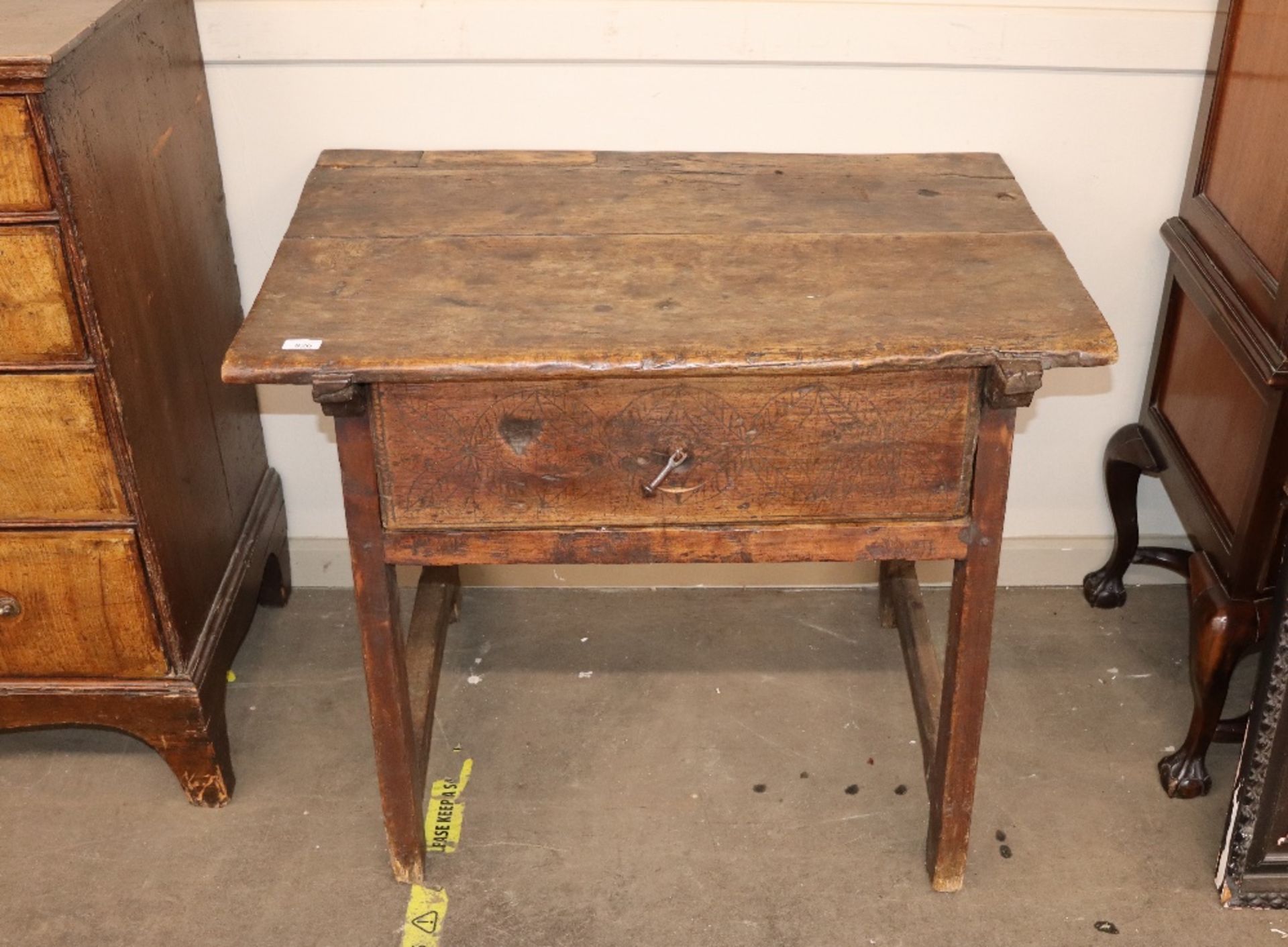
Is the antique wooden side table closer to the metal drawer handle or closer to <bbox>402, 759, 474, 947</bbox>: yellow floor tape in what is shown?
the metal drawer handle

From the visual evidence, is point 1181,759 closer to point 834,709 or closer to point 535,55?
point 834,709

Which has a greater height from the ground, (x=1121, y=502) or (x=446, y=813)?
(x=1121, y=502)

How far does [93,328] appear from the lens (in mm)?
1698

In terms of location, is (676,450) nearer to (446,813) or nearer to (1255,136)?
(446,813)

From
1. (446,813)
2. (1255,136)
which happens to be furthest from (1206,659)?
(446,813)

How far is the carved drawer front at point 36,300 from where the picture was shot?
1.64 meters

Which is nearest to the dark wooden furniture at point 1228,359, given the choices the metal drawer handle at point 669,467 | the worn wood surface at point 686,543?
the worn wood surface at point 686,543

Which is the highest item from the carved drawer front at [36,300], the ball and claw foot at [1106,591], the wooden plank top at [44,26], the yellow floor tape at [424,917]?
the wooden plank top at [44,26]

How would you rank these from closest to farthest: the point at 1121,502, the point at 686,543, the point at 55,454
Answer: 1. the point at 686,543
2. the point at 55,454
3. the point at 1121,502

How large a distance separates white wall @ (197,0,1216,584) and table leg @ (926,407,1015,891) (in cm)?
78

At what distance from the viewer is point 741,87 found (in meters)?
2.13

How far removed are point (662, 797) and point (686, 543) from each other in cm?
62

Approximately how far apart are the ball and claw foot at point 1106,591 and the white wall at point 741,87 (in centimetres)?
55

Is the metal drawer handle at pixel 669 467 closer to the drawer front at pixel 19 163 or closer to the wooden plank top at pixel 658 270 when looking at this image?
the wooden plank top at pixel 658 270
